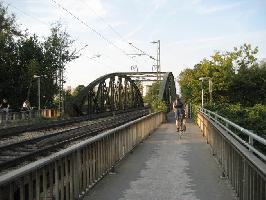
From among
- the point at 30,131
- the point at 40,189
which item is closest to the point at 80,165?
the point at 40,189

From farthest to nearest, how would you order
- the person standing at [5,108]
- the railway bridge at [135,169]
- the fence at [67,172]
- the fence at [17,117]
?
the person standing at [5,108]
the fence at [17,117]
the railway bridge at [135,169]
the fence at [67,172]

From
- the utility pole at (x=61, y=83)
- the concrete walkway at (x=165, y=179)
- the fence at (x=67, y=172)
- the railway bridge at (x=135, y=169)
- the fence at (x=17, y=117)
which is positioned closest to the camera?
the fence at (x=67, y=172)

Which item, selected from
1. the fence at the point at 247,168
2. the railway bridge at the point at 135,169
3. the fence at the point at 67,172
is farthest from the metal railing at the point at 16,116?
the fence at the point at 247,168

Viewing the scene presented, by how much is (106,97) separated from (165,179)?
139 feet

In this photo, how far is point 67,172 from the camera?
267 inches

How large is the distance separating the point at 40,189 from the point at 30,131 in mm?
18667

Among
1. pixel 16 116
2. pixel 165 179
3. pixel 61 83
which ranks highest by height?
pixel 61 83

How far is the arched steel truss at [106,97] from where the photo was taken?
42503 mm

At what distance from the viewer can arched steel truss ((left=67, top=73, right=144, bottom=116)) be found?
42.5 m

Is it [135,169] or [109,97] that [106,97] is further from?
[135,169]

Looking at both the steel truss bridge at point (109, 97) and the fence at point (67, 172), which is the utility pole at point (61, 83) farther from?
the fence at point (67, 172)

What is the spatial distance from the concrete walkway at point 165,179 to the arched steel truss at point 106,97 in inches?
1132

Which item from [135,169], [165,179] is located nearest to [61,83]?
[135,169]

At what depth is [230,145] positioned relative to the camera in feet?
27.7
